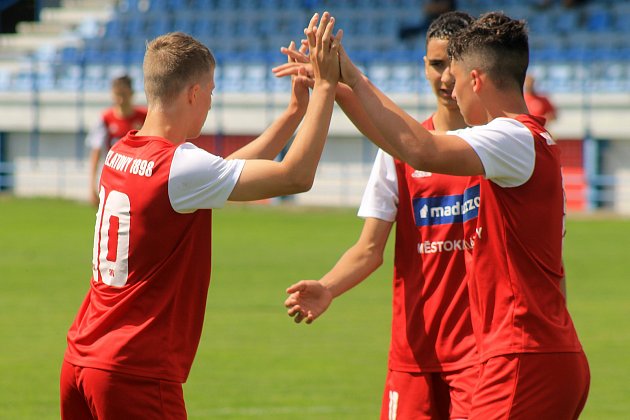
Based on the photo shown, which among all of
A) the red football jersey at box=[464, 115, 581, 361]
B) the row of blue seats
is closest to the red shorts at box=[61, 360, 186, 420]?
the red football jersey at box=[464, 115, 581, 361]

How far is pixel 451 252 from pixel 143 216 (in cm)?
140

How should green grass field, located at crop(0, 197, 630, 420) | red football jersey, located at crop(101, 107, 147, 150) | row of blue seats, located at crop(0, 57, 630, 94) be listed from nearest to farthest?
green grass field, located at crop(0, 197, 630, 420) < red football jersey, located at crop(101, 107, 147, 150) < row of blue seats, located at crop(0, 57, 630, 94)

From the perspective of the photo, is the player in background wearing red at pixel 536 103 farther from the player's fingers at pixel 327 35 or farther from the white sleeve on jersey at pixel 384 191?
the player's fingers at pixel 327 35

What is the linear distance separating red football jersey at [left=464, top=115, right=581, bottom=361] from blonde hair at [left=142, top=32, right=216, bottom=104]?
1107mm

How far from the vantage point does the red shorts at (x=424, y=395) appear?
493 cm

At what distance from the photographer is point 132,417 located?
161 inches

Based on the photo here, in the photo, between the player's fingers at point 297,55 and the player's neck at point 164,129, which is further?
the player's fingers at point 297,55

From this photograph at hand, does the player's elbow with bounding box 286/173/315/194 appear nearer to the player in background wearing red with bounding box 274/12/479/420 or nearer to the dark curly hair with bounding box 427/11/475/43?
the player in background wearing red with bounding box 274/12/479/420

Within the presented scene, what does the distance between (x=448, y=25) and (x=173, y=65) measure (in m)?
1.50

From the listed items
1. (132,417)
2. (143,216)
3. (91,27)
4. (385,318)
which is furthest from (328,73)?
(91,27)

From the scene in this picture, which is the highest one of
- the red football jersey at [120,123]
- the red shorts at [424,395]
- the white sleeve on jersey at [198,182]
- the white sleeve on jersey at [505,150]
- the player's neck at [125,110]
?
the white sleeve on jersey at [505,150]

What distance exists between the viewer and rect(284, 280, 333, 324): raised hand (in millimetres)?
4801

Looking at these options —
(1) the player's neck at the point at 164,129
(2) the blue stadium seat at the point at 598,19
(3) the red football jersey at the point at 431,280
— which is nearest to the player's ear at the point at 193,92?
(1) the player's neck at the point at 164,129

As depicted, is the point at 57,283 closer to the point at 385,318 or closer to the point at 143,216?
the point at 385,318
